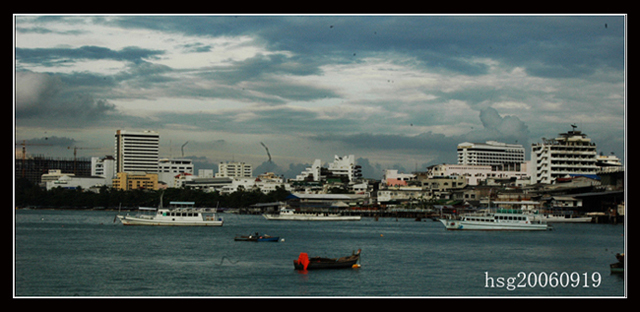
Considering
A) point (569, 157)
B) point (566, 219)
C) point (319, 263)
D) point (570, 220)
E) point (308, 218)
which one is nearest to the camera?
point (319, 263)

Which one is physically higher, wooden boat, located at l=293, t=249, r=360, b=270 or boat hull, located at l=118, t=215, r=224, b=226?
wooden boat, located at l=293, t=249, r=360, b=270

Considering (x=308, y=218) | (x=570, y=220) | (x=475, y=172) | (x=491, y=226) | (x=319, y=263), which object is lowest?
(x=308, y=218)

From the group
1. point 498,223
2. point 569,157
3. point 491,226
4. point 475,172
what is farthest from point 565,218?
point 475,172

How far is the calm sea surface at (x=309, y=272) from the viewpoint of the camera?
1201 inches

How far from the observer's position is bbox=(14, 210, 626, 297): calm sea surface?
30500 millimetres

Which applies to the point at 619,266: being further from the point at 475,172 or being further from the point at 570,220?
the point at 475,172

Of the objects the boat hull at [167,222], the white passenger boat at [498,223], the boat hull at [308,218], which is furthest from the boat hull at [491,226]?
the boat hull at [308,218]

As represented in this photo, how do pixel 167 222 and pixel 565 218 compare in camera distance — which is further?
pixel 565 218

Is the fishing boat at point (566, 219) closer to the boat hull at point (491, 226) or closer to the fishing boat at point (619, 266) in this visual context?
the boat hull at point (491, 226)

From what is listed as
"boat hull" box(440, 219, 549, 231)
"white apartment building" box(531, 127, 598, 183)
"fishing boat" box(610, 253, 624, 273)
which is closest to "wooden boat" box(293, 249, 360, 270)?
"fishing boat" box(610, 253, 624, 273)

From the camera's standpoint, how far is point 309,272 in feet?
114

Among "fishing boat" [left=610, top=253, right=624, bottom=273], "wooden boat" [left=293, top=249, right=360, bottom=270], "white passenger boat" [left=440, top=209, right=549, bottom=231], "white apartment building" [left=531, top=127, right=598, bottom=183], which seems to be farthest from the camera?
"white apartment building" [left=531, top=127, right=598, bottom=183]

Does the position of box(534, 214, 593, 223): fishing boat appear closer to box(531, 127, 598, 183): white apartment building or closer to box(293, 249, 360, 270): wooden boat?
box(531, 127, 598, 183): white apartment building

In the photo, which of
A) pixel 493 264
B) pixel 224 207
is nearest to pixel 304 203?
pixel 224 207
